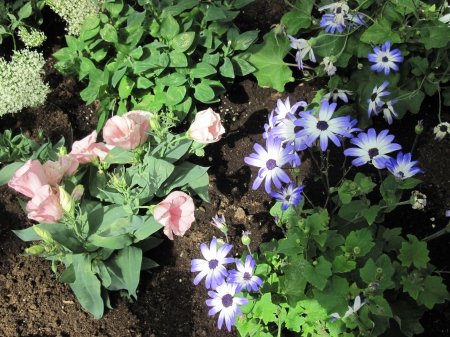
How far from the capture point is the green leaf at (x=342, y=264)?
1428mm

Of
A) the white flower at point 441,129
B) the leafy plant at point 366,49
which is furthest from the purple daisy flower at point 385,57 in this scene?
the white flower at point 441,129

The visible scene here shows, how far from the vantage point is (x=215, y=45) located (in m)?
2.12

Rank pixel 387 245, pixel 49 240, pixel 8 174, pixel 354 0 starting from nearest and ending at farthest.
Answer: pixel 49 240 < pixel 387 245 < pixel 8 174 < pixel 354 0

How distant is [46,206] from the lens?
57.8 inches

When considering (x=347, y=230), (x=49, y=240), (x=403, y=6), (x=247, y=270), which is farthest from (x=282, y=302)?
(x=403, y=6)

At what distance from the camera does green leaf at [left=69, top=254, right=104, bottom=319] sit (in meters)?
1.70

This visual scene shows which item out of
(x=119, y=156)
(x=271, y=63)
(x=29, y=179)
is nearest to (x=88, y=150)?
(x=119, y=156)

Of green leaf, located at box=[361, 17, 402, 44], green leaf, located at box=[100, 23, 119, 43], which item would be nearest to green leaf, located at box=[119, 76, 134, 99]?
green leaf, located at box=[100, 23, 119, 43]

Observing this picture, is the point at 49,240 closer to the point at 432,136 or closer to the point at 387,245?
the point at 387,245

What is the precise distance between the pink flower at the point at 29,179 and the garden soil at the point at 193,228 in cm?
47

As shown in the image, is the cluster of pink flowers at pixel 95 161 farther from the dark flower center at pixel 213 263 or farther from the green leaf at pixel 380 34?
the green leaf at pixel 380 34

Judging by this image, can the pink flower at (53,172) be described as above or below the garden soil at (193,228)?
above

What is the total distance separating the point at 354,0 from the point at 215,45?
0.62 m

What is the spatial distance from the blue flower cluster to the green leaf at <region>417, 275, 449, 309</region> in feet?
1.59
